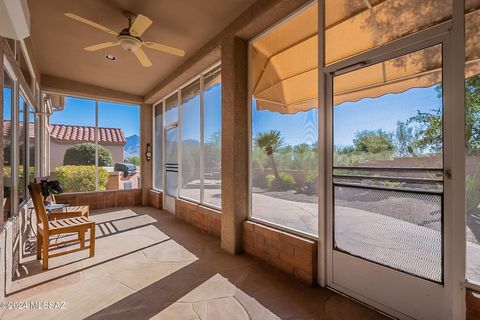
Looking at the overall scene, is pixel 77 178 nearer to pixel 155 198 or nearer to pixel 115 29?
pixel 155 198

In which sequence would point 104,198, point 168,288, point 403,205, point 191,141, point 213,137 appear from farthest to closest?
point 104,198 < point 191,141 < point 213,137 < point 168,288 < point 403,205

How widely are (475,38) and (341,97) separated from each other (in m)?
0.94

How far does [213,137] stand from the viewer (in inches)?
162

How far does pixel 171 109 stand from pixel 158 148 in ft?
4.20

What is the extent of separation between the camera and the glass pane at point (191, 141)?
4586 millimetres

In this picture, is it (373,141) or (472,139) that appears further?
(373,141)

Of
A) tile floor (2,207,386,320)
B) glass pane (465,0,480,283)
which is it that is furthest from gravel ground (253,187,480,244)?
tile floor (2,207,386,320)

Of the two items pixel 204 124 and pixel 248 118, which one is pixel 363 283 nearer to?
pixel 248 118

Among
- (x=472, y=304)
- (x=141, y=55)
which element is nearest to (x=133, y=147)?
(x=141, y=55)

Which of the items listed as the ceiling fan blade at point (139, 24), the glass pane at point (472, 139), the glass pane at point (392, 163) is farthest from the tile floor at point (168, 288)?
the ceiling fan blade at point (139, 24)

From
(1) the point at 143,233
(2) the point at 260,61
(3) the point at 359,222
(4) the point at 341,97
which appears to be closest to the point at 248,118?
(2) the point at 260,61

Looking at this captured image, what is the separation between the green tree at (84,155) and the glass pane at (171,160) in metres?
1.74

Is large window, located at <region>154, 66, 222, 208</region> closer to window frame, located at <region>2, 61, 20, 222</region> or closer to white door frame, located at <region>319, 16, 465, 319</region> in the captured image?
window frame, located at <region>2, 61, 20, 222</region>

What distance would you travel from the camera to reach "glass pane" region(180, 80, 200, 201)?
4586 mm
